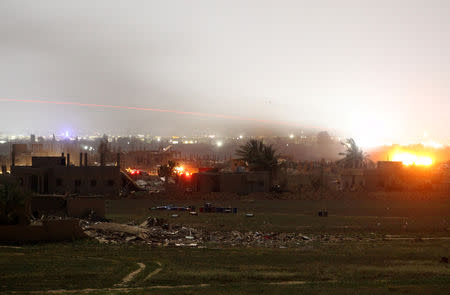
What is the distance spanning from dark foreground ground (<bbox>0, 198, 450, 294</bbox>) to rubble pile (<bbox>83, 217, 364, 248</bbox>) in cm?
109

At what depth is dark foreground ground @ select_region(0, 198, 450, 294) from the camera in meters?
22.0

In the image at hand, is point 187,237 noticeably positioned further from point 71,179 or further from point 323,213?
point 71,179

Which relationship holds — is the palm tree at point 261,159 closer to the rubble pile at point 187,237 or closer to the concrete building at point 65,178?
the concrete building at point 65,178

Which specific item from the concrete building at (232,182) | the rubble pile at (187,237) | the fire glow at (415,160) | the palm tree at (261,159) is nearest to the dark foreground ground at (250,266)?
the rubble pile at (187,237)

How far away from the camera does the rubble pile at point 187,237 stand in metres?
34.3

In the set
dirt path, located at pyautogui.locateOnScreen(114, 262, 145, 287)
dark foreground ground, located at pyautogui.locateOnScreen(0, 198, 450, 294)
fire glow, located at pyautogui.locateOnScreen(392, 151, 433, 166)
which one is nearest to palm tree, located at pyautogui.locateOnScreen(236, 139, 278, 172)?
fire glow, located at pyautogui.locateOnScreen(392, 151, 433, 166)

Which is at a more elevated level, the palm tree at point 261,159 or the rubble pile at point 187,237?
the palm tree at point 261,159

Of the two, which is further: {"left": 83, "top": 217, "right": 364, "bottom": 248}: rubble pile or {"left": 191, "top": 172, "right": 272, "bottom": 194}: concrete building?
{"left": 191, "top": 172, "right": 272, "bottom": 194}: concrete building

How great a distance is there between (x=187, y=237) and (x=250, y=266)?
399 inches

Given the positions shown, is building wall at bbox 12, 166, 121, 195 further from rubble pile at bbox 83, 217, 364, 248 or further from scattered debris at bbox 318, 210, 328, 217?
rubble pile at bbox 83, 217, 364, 248

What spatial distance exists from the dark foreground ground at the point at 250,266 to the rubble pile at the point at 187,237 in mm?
1094

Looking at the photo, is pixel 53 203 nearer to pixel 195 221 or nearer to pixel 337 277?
pixel 195 221

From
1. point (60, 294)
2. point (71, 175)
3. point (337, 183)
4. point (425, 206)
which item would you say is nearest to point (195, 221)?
point (71, 175)

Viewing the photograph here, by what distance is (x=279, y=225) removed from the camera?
43500 mm
